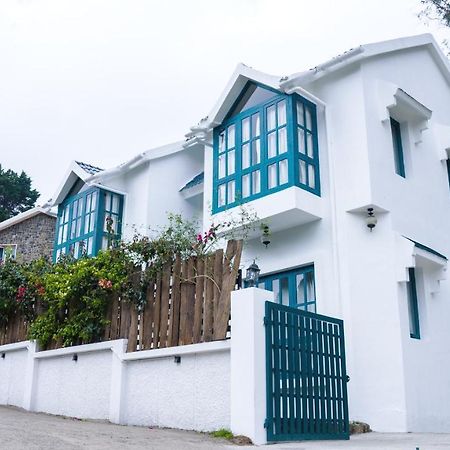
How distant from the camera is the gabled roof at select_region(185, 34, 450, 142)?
35.7ft

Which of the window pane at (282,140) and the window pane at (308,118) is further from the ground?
the window pane at (308,118)

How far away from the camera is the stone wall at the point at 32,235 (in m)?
24.0

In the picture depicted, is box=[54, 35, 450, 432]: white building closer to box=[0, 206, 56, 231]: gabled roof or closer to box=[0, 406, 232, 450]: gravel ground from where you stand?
box=[0, 406, 232, 450]: gravel ground

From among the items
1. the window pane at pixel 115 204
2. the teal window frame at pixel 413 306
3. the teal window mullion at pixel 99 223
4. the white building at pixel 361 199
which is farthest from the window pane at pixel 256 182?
the window pane at pixel 115 204

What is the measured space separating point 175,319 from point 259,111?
15.3 feet

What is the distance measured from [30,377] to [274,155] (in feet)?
19.0

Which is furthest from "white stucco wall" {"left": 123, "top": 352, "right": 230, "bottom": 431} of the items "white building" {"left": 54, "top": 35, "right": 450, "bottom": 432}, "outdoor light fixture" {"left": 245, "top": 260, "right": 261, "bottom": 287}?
"white building" {"left": 54, "top": 35, "right": 450, "bottom": 432}

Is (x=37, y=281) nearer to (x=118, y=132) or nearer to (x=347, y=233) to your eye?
(x=347, y=233)

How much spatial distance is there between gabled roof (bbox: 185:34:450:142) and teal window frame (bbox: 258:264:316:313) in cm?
316

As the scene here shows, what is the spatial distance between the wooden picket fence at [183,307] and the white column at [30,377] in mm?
1824

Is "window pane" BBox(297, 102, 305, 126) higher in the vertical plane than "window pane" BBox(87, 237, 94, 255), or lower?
higher

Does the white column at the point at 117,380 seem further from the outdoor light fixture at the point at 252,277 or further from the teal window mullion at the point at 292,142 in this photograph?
the teal window mullion at the point at 292,142

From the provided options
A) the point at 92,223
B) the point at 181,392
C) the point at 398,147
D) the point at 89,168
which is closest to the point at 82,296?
the point at 181,392

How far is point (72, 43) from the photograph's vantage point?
41.7 feet
